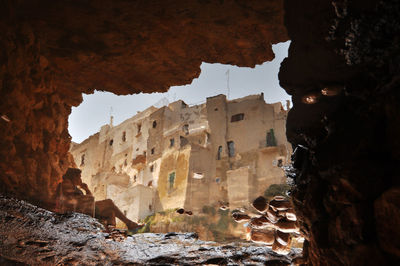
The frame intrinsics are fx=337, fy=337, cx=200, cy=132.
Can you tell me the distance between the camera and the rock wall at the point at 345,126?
139 inches

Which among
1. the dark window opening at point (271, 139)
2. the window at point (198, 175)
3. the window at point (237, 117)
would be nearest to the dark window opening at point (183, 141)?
the window at point (198, 175)

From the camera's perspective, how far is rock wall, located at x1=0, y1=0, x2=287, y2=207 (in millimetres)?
8055

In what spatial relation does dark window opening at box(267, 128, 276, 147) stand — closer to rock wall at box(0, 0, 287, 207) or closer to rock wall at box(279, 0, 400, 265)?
rock wall at box(0, 0, 287, 207)

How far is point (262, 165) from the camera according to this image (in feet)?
119

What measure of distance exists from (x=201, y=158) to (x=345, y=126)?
33429 millimetres

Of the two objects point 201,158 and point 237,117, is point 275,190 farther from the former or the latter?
point 237,117

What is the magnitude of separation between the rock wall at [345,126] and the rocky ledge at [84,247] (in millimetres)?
3513

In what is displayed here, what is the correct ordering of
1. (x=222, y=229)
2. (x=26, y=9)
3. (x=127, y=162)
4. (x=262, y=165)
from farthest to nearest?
(x=127, y=162) < (x=262, y=165) < (x=222, y=229) < (x=26, y=9)

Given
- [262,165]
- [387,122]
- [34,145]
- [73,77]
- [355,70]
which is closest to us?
[387,122]

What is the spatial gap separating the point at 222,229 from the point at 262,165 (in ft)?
27.3

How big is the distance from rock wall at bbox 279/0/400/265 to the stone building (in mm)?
28109

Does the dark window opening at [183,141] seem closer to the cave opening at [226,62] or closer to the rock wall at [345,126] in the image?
the cave opening at [226,62]

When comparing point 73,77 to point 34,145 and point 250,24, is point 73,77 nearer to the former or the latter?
point 34,145

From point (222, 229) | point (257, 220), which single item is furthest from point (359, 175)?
point (222, 229)
